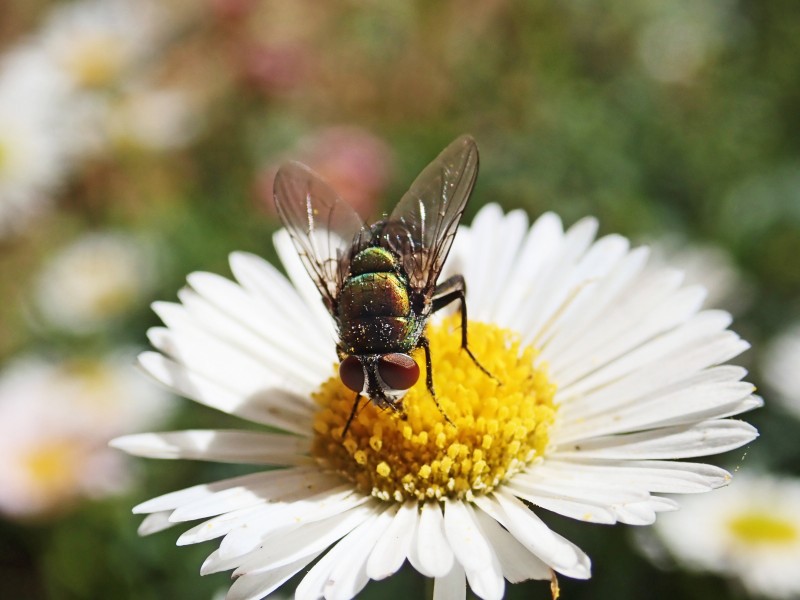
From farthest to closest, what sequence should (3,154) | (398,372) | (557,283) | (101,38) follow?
(101,38), (3,154), (557,283), (398,372)

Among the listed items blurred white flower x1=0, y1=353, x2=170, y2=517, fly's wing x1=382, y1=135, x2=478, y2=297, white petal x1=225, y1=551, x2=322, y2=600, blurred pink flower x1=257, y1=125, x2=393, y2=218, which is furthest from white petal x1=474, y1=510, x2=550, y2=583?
blurred pink flower x1=257, y1=125, x2=393, y2=218

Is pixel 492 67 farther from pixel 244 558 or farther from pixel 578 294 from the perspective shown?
pixel 244 558

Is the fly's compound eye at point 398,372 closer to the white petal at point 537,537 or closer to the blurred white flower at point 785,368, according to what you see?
the white petal at point 537,537

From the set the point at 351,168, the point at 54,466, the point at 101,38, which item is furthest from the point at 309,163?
the point at 101,38

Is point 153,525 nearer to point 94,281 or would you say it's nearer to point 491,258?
point 491,258

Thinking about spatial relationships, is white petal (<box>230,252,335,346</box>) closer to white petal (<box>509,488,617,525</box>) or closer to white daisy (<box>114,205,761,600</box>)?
white daisy (<box>114,205,761,600</box>)

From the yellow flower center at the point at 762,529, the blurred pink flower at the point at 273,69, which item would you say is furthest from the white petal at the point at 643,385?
the blurred pink flower at the point at 273,69
